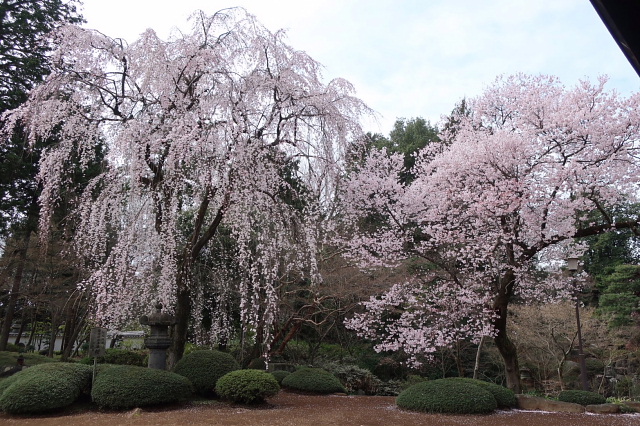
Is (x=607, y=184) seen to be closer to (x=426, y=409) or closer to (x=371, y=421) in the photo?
(x=426, y=409)

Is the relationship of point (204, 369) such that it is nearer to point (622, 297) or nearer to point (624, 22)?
point (624, 22)

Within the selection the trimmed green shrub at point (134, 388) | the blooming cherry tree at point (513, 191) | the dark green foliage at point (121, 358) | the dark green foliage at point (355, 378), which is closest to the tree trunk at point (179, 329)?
the trimmed green shrub at point (134, 388)

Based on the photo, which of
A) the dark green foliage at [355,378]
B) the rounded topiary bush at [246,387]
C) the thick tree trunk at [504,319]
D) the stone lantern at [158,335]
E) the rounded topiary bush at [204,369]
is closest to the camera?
the rounded topiary bush at [246,387]

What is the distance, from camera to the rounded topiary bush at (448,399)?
312 inches

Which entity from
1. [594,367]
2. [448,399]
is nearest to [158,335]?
[448,399]

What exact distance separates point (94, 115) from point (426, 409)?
8.19 meters

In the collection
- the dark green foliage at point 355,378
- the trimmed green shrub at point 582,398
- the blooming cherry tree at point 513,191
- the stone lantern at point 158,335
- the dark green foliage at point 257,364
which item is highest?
the blooming cherry tree at point 513,191

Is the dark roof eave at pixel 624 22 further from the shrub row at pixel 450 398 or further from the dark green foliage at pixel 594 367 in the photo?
the dark green foliage at pixel 594 367

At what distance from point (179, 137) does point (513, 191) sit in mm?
6395

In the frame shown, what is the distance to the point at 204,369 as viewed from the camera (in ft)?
27.9

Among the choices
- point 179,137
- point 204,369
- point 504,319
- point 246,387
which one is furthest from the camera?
point 504,319

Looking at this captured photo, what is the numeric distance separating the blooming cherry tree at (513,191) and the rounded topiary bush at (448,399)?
1.36 metres

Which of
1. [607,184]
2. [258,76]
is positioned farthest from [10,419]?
[607,184]

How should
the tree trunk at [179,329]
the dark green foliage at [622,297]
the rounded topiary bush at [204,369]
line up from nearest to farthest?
1. the rounded topiary bush at [204,369]
2. the tree trunk at [179,329]
3. the dark green foliage at [622,297]
